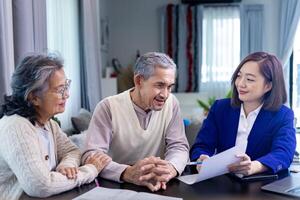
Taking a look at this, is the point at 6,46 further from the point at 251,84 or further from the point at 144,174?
the point at 251,84

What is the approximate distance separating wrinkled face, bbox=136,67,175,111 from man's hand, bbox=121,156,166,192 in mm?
304

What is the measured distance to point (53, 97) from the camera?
4.21ft

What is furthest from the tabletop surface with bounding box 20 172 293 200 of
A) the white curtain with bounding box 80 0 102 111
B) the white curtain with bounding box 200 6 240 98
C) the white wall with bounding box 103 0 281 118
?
the white wall with bounding box 103 0 281 118

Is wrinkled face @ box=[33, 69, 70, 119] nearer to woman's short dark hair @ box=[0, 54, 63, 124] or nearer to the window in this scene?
woman's short dark hair @ box=[0, 54, 63, 124]

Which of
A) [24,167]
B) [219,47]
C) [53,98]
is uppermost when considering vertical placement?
[219,47]

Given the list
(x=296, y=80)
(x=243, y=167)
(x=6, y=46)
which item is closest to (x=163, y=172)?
(x=243, y=167)

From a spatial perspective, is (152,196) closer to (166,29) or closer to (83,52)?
(83,52)

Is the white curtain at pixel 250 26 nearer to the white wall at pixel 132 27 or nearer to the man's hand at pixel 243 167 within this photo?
the white wall at pixel 132 27

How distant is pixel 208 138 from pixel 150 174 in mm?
458

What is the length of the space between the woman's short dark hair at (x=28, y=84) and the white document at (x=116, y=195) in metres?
0.33

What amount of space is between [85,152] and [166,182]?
0.38 m

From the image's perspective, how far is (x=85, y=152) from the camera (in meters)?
1.47

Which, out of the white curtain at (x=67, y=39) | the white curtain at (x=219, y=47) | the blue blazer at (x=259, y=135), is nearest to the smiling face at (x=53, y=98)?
the blue blazer at (x=259, y=135)

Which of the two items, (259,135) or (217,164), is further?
(259,135)
